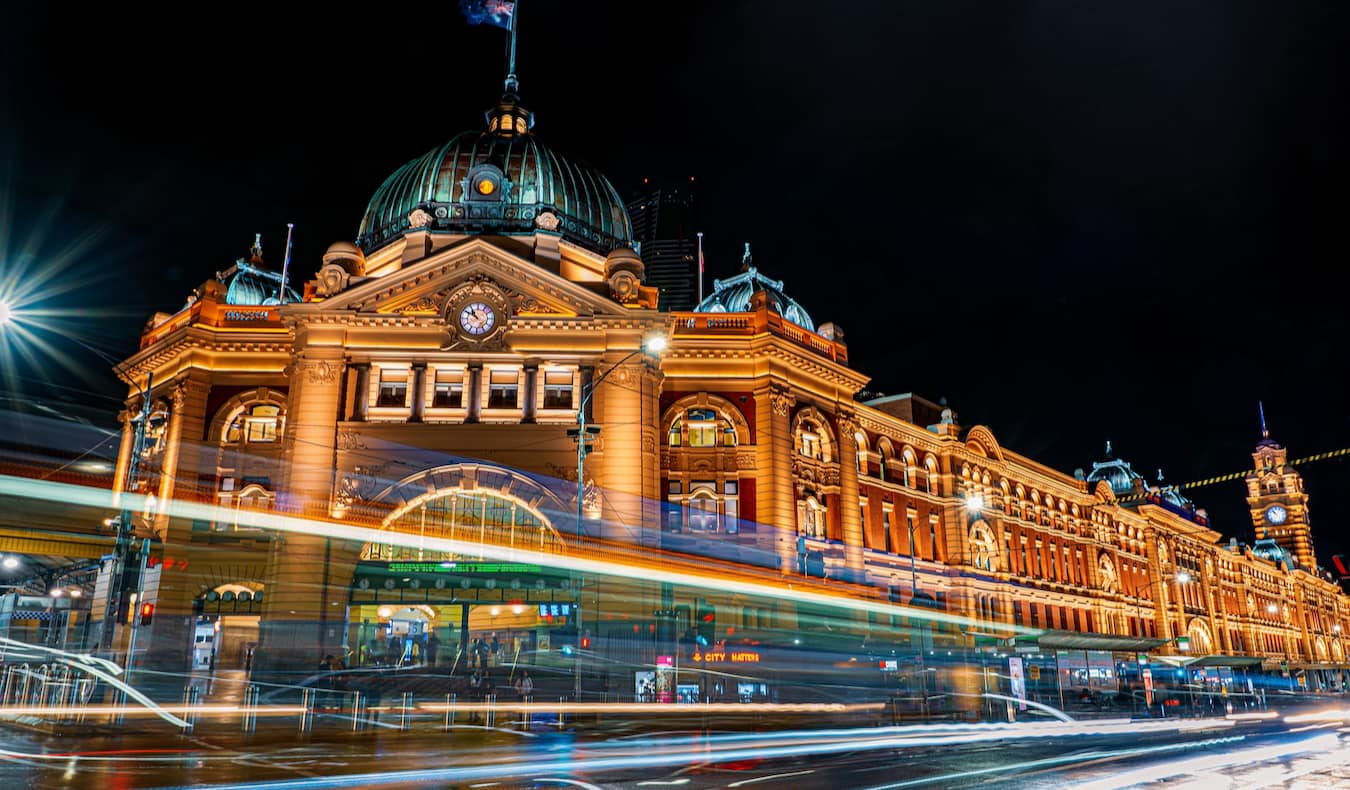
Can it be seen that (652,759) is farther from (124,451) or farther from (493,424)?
(124,451)

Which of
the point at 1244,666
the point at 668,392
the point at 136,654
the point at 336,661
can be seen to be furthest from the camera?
the point at 1244,666

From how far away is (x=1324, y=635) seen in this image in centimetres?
15462

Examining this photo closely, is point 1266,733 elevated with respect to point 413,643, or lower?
lower

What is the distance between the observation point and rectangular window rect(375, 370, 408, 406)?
4397cm

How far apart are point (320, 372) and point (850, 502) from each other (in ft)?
90.8

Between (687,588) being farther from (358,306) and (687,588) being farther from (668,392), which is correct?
(358,306)

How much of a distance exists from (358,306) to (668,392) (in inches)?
611

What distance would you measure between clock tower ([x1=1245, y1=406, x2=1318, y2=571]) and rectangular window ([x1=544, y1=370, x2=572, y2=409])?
159 m

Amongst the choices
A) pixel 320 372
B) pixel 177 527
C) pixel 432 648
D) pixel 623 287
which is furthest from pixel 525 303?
pixel 177 527

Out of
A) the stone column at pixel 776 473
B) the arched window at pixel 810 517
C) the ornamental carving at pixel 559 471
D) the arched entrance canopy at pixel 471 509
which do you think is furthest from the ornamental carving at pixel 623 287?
the arched window at pixel 810 517

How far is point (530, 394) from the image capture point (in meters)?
43.8

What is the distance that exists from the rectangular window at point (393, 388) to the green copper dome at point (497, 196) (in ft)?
36.0

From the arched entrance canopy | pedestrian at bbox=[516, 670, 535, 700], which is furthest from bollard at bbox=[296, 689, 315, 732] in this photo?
the arched entrance canopy

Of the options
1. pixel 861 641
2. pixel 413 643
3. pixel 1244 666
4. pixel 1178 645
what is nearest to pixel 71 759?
pixel 413 643
